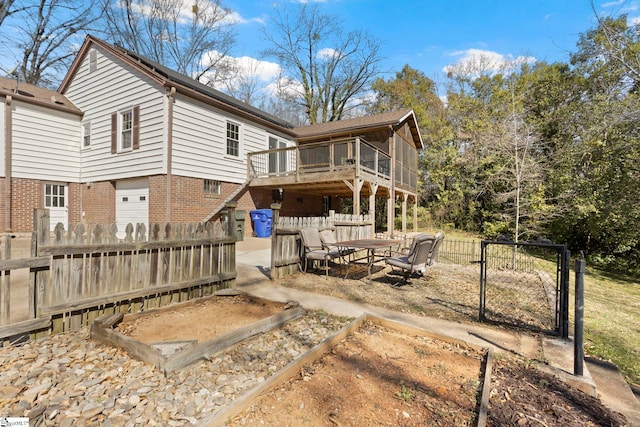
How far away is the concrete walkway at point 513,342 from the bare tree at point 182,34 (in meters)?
25.9

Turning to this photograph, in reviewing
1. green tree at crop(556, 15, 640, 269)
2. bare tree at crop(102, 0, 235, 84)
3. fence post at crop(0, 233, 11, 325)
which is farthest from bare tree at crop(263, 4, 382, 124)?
fence post at crop(0, 233, 11, 325)

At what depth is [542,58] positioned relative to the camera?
1994cm

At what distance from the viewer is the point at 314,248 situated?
6863mm

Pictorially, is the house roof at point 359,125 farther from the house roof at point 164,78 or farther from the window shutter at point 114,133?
the window shutter at point 114,133

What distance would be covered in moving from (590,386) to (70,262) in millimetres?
5255

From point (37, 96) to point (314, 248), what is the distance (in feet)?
46.6

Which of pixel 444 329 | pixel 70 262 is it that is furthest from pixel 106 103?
pixel 444 329

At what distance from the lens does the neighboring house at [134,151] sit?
404 inches

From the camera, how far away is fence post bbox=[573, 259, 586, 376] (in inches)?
103

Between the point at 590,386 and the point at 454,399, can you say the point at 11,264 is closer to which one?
the point at 454,399

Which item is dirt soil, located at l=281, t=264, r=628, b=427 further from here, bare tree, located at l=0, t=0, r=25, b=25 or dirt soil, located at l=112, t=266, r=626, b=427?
bare tree, located at l=0, t=0, r=25, b=25

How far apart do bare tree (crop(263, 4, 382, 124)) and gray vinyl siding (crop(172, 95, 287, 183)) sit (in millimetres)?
16437

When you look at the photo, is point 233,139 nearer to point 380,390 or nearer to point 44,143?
point 44,143

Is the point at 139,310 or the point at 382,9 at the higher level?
the point at 382,9
